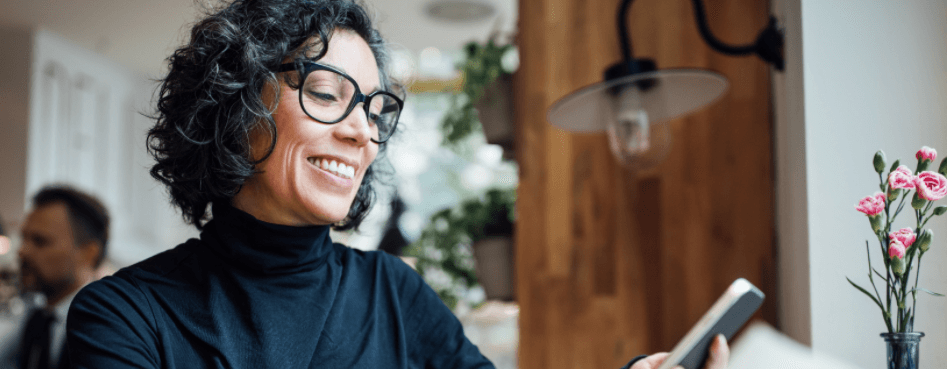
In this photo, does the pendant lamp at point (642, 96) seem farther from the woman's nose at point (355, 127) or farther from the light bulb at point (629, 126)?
the woman's nose at point (355, 127)

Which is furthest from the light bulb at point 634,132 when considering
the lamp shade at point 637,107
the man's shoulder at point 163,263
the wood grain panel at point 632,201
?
→ the man's shoulder at point 163,263

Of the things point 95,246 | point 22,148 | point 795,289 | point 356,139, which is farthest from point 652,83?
point 22,148

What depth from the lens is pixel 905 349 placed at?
2.51ft

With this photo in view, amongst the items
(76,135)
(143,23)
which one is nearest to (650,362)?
(143,23)

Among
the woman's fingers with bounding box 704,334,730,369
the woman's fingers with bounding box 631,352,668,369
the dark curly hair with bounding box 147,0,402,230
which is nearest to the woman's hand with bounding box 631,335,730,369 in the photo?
the woman's fingers with bounding box 704,334,730,369

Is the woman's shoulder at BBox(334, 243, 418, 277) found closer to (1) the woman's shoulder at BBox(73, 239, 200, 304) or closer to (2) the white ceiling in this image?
(1) the woman's shoulder at BBox(73, 239, 200, 304)

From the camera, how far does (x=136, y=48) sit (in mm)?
3865

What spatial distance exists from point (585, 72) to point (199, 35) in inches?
47.6

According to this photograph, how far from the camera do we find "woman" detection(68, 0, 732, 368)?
82 cm

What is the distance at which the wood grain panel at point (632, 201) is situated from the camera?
5.45 ft

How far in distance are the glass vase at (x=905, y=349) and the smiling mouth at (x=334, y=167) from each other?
72 cm

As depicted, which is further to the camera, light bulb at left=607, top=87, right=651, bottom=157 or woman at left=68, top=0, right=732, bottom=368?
light bulb at left=607, top=87, right=651, bottom=157

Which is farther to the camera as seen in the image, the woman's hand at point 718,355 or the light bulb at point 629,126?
the light bulb at point 629,126

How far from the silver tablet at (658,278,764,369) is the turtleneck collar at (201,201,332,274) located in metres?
0.50
